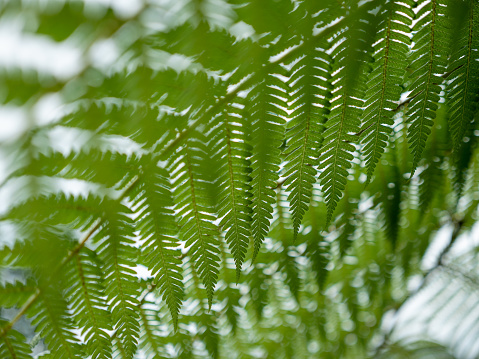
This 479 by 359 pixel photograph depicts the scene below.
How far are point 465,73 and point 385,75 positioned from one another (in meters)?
0.20

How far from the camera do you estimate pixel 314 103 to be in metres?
→ 1.05

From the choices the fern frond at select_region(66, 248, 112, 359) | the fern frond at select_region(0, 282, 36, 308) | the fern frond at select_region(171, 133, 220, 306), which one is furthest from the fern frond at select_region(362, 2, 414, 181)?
the fern frond at select_region(0, 282, 36, 308)

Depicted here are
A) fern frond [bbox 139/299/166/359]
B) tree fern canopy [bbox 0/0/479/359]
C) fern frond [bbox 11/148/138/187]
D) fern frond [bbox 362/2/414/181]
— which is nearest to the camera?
tree fern canopy [bbox 0/0/479/359]

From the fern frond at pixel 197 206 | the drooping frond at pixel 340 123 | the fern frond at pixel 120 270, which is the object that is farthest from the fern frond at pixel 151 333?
the drooping frond at pixel 340 123

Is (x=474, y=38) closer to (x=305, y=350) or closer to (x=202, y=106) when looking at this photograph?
(x=202, y=106)

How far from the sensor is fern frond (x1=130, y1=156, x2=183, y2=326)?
104cm

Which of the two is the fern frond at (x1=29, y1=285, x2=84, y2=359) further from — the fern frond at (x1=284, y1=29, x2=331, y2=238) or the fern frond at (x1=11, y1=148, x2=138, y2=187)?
the fern frond at (x1=284, y1=29, x2=331, y2=238)

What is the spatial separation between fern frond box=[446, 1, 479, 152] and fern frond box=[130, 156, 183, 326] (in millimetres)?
756

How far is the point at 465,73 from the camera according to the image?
104 cm

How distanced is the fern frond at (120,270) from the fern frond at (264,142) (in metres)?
0.33

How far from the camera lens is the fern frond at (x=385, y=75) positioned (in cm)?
101

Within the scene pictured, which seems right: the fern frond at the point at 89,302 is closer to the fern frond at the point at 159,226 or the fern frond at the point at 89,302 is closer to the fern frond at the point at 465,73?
the fern frond at the point at 159,226

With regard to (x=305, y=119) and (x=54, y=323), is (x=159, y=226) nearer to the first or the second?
(x=54, y=323)

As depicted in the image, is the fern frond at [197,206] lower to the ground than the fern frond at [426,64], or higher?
lower
